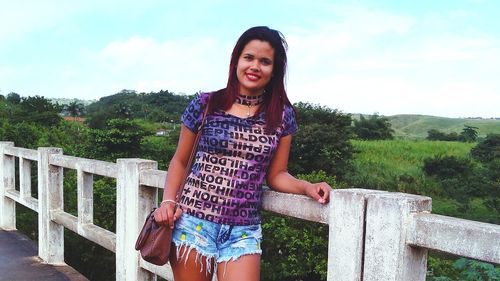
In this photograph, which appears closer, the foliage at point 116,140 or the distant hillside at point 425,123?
the foliage at point 116,140

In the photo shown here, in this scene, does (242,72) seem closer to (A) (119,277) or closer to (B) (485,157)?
(A) (119,277)

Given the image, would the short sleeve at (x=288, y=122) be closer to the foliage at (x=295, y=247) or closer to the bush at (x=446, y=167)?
the foliage at (x=295, y=247)

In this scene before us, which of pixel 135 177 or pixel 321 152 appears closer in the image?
pixel 135 177

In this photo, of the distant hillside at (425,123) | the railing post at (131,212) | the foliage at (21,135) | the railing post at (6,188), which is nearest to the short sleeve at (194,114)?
the railing post at (131,212)

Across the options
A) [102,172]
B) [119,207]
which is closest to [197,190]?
[119,207]

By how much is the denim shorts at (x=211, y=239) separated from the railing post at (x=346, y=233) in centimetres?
34

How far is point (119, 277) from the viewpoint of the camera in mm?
3895

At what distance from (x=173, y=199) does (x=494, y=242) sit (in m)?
1.27

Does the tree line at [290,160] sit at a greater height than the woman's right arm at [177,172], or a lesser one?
lesser

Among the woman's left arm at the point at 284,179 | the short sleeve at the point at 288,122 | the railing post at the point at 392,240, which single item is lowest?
the railing post at the point at 392,240

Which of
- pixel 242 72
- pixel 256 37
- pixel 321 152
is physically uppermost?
pixel 256 37

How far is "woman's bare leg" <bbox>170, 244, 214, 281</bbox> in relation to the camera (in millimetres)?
2217

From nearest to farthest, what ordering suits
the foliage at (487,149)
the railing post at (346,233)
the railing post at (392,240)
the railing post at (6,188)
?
the railing post at (392,240), the railing post at (346,233), the railing post at (6,188), the foliage at (487,149)

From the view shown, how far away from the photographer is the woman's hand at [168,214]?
2.22m
